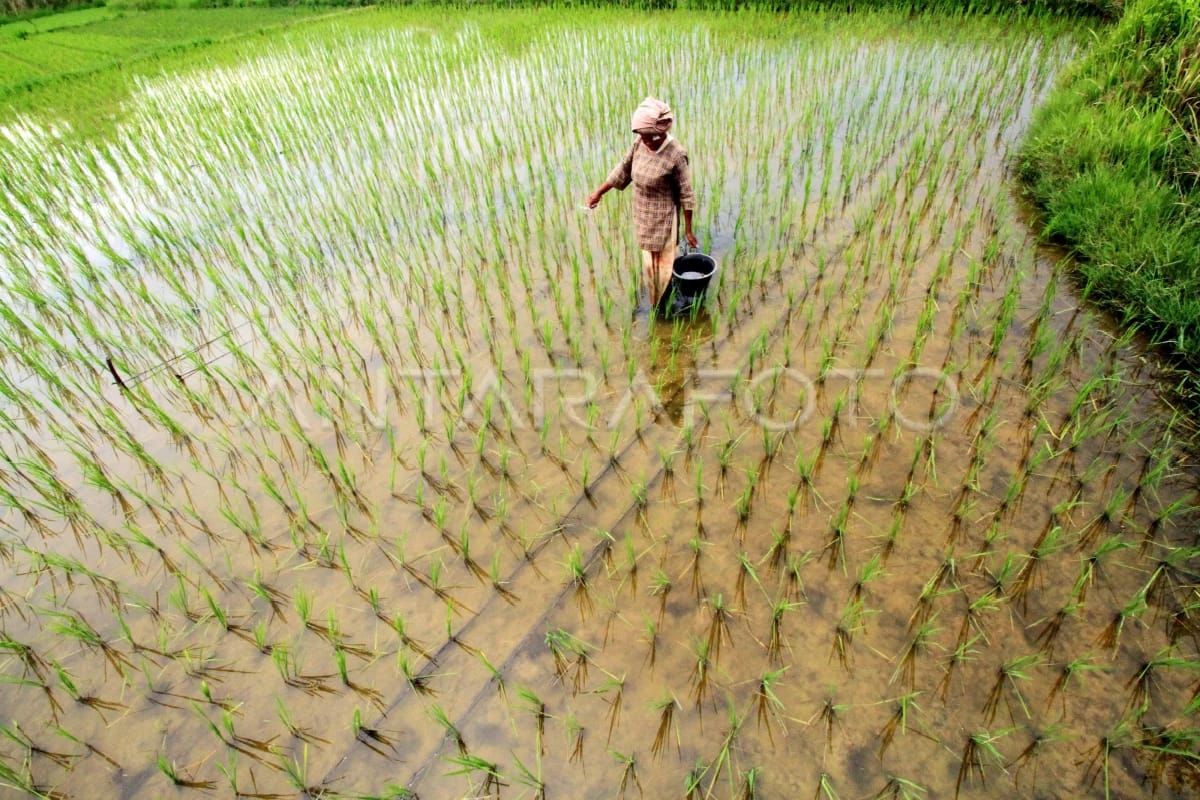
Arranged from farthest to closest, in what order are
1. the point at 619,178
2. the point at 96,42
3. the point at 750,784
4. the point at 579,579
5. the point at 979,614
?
the point at 96,42
the point at 619,178
the point at 579,579
the point at 979,614
the point at 750,784

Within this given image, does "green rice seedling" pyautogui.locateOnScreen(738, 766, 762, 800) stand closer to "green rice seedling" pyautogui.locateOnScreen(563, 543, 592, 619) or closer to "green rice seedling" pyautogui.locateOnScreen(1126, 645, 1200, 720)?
"green rice seedling" pyautogui.locateOnScreen(563, 543, 592, 619)

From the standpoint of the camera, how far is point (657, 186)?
2965 mm

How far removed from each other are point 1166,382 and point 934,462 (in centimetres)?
122

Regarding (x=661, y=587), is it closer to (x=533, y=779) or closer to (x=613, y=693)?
(x=613, y=693)

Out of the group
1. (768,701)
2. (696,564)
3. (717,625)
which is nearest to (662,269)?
(696,564)

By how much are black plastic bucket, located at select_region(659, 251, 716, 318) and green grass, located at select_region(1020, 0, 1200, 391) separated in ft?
6.24

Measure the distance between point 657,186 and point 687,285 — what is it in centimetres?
56

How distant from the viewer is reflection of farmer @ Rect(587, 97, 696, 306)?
2756 millimetres

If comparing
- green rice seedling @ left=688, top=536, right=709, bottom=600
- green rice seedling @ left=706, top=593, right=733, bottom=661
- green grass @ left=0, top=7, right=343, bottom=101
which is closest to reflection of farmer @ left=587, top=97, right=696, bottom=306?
green rice seedling @ left=688, top=536, right=709, bottom=600

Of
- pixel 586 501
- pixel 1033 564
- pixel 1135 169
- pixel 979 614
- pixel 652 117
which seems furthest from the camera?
pixel 1135 169

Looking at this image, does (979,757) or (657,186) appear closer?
(979,757)

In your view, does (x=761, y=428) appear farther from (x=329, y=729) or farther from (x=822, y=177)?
(x=822, y=177)

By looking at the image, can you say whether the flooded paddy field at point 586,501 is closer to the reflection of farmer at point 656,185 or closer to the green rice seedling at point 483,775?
the green rice seedling at point 483,775

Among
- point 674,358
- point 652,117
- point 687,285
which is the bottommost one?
point 674,358
